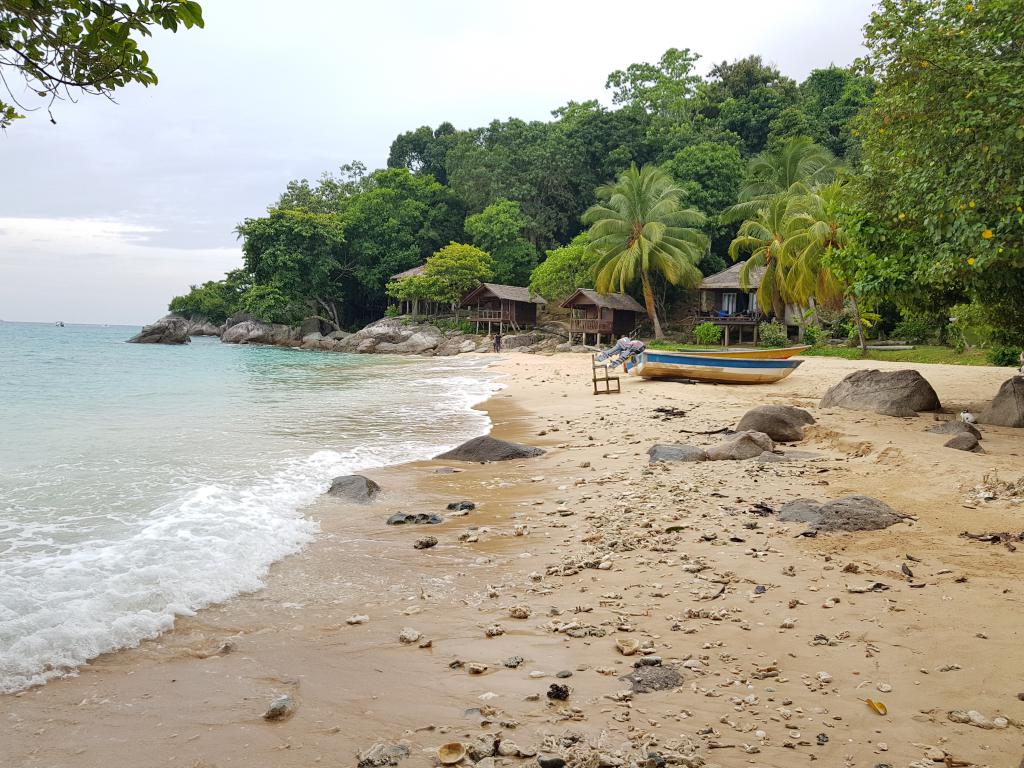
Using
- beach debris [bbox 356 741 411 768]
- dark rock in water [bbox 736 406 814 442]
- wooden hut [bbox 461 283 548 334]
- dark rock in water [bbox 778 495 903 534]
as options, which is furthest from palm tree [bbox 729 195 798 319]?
beach debris [bbox 356 741 411 768]

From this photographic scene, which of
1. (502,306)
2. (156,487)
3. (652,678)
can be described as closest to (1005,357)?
(652,678)

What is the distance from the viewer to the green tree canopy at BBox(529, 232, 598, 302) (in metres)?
41.8

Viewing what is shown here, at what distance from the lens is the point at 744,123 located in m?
50.2

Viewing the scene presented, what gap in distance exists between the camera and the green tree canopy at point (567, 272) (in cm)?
4181

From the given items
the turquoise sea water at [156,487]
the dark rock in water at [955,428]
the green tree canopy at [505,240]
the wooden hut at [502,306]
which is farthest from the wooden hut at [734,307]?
the dark rock in water at [955,428]

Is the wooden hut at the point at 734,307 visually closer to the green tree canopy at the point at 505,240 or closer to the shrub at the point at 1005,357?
the shrub at the point at 1005,357

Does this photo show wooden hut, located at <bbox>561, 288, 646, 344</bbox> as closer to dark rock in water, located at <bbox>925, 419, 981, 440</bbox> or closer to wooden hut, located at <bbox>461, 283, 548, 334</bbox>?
wooden hut, located at <bbox>461, 283, 548, 334</bbox>

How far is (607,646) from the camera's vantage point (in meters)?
3.72

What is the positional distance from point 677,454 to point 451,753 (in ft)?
20.0

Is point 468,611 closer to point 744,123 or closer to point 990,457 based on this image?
point 990,457

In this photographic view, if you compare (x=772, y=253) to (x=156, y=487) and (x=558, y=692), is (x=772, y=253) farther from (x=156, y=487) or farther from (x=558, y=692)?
(x=558, y=692)

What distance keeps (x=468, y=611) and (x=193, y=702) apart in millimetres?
1677

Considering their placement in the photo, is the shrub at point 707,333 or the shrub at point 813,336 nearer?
the shrub at point 813,336

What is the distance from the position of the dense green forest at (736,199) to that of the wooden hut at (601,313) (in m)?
1.26
